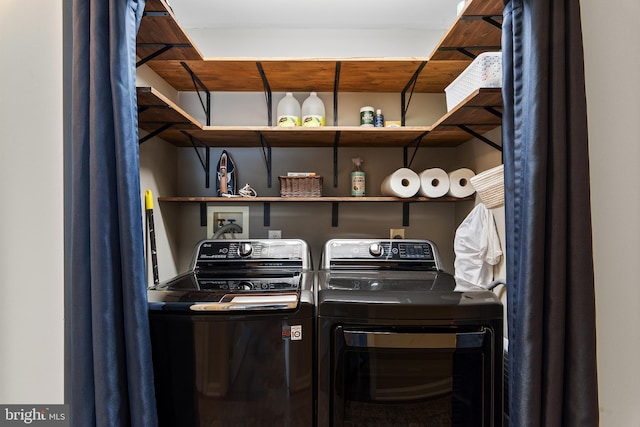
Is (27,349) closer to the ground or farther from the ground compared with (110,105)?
closer to the ground

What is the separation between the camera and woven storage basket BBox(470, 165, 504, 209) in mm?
1647

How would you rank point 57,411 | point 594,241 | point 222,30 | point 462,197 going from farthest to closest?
1. point 222,30
2. point 462,197
3. point 57,411
4. point 594,241

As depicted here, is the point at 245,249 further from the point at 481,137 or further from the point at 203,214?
the point at 481,137

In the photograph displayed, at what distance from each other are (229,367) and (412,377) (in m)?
0.65

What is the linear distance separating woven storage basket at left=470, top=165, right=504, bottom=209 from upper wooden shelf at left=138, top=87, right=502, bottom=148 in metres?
0.30

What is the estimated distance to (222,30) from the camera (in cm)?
245

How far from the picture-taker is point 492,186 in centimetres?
169

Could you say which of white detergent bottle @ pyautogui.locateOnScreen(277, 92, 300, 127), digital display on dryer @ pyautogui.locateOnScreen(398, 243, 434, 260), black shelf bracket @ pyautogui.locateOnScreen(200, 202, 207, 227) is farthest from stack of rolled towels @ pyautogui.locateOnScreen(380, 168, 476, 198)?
black shelf bracket @ pyautogui.locateOnScreen(200, 202, 207, 227)

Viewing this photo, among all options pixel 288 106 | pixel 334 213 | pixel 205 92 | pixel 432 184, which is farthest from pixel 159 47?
pixel 432 184

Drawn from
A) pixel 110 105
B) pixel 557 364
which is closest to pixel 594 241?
pixel 557 364

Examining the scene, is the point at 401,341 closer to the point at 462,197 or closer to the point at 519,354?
the point at 519,354

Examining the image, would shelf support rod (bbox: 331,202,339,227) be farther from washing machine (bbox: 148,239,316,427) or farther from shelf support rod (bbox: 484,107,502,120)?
washing machine (bbox: 148,239,316,427)

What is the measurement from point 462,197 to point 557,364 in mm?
1244

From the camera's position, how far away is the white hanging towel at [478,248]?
6.29 ft
